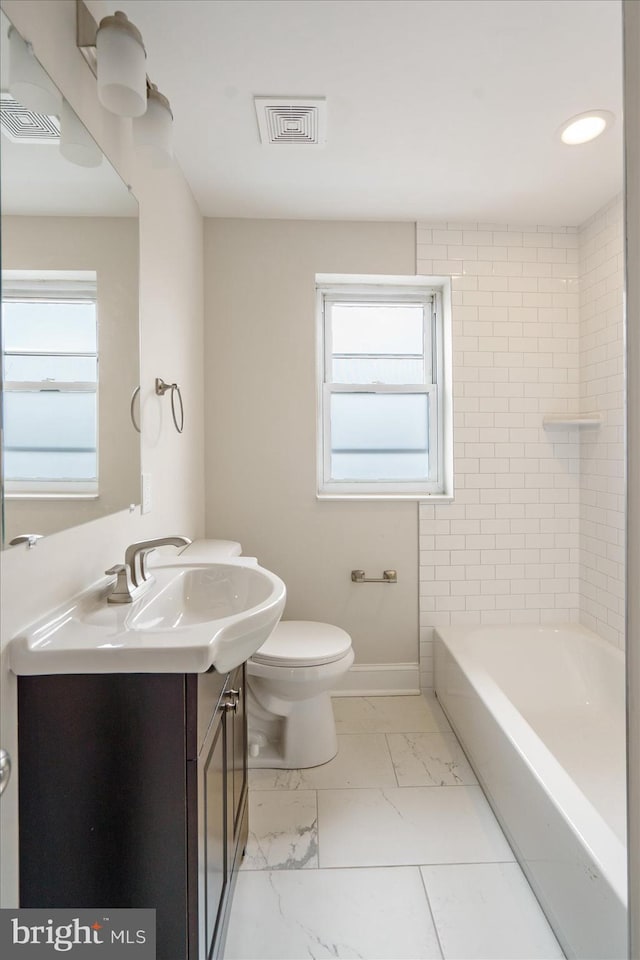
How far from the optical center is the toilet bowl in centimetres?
199

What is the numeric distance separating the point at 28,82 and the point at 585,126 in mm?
1853

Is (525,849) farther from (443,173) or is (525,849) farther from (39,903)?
(443,173)

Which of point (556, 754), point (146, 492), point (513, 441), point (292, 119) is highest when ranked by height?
point (292, 119)

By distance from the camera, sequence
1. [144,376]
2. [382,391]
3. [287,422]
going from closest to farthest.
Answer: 1. [144,376]
2. [287,422]
3. [382,391]

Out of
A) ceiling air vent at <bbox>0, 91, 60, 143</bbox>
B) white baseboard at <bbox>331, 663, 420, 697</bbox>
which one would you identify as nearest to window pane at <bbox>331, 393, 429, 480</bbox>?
white baseboard at <bbox>331, 663, 420, 697</bbox>

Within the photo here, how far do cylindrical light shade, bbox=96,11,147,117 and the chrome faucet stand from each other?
106cm

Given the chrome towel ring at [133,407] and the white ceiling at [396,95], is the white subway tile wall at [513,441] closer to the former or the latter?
the white ceiling at [396,95]

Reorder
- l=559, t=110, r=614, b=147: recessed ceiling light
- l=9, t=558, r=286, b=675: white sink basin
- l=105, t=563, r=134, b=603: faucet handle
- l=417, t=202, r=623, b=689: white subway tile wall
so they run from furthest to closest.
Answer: l=417, t=202, r=623, b=689: white subway tile wall < l=559, t=110, r=614, b=147: recessed ceiling light < l=105, t=563, r=134, b=603: faucet handle < l=9, t=558, r=286, b=675: white sink basin

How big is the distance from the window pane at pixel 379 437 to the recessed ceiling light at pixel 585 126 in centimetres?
132

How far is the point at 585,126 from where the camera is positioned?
189 centimetres

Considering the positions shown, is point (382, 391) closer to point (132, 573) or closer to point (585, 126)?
point (585, 126)

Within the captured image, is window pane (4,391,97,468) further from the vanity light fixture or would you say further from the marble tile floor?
the marble tile floor

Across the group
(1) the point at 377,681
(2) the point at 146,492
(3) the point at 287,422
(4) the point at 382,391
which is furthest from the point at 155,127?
(1) the point at 377,681

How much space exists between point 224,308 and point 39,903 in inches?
94.3
